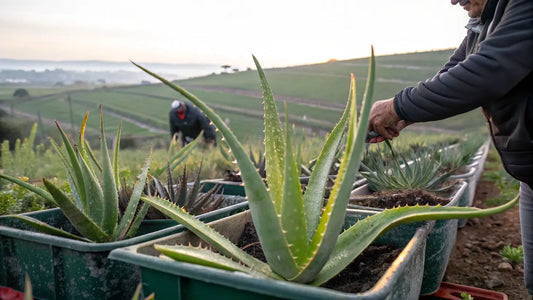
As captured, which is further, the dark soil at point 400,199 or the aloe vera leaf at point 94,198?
the dark soil at point 400,199

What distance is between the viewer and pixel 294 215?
1205 millimetres

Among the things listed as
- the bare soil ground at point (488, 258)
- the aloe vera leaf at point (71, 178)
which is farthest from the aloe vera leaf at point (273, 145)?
the bare soil ground at point (488, 258)

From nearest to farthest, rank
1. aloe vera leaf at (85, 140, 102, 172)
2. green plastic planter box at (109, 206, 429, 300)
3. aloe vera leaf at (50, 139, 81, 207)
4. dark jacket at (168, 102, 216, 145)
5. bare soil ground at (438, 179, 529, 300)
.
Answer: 1. green plastic planter box at (109, 206, 429, 300)
2. aloe vera leaf at (50, 139, 81, 207)
3. aloe vera leaf at (85, 140, 102, 172)
4. bare soil ground at (438, 179, 529, 300)
5. dark jacket at (168, 102, 216, 145)

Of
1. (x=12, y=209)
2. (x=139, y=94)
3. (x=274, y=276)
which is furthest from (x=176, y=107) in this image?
(x=139, y=94)

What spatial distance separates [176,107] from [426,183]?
6857mm

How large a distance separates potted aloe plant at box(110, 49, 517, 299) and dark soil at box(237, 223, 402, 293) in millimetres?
103

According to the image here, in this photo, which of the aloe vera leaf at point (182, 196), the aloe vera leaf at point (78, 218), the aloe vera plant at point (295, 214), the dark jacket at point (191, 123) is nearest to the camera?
the aloe vera plant at point (295, 214)

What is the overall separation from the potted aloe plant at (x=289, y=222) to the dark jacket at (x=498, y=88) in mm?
450

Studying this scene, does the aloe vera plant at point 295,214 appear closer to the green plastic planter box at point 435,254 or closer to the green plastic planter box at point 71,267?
the green plastic planter box at point 71,267

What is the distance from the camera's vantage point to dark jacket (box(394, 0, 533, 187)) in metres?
1.51

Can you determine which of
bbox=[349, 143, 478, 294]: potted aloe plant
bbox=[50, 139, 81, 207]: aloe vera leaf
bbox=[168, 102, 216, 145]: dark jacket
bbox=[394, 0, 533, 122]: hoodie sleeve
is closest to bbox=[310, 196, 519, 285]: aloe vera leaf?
bbox=[349, 143, 478, 294]: potted aloe plant

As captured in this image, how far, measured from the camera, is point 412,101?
173cm

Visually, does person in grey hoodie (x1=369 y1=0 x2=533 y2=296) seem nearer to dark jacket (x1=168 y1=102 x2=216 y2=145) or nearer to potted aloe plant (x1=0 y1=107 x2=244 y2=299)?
potted aloe plant (x1=0 y1=107 x2=244 y2=299)

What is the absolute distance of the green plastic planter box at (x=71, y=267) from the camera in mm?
1421
